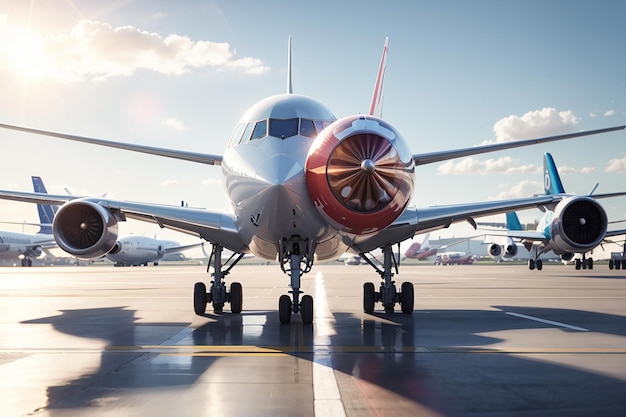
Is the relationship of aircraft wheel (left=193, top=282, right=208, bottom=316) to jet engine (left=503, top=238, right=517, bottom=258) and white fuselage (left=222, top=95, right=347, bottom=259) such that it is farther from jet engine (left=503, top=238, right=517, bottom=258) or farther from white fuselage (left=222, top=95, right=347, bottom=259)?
jet engine (left=503, top=238, right=517, bottom=258)

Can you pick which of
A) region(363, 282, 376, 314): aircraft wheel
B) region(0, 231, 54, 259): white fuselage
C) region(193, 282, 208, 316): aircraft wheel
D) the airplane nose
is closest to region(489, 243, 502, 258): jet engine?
region(363, 282, 376, 314): aircraft wheel

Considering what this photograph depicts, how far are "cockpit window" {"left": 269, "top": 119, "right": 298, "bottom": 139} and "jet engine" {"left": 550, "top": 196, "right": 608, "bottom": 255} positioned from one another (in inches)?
287

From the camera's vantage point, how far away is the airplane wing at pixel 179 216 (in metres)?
13.0

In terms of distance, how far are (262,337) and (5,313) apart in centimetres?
827

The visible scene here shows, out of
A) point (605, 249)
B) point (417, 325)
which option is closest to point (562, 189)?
point (605, 249)

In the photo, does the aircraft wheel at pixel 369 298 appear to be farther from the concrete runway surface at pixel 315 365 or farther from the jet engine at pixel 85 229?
the jet engine at pixel 85 229

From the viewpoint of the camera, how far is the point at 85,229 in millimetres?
13492

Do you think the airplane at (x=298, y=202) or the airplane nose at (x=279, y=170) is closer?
the airplane at (x=298, y=202)

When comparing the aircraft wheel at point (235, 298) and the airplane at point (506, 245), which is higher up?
the airplane at point (506, 245)

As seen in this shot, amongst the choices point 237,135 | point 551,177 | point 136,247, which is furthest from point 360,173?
point 136,247

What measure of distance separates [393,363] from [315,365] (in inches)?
39.9

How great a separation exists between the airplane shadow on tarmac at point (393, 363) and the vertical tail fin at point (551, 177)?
44.0m

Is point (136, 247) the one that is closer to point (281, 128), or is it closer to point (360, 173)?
point (281, 128)

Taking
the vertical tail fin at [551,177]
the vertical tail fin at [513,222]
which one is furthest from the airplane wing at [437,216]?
the vertical tail fin at [513,222]
